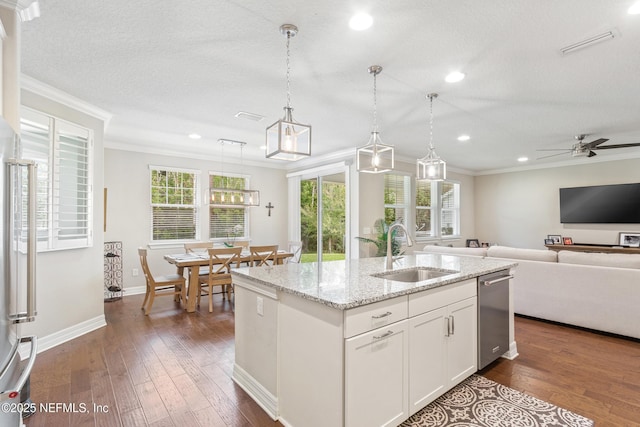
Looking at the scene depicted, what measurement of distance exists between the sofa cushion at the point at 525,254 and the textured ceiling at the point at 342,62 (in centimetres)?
175

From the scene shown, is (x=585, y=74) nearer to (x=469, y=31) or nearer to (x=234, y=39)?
(x=469, y=31)

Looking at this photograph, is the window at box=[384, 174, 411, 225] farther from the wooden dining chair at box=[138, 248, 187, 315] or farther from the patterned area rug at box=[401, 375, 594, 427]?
the patterned area rug at box=[401, 375, 594, 427]

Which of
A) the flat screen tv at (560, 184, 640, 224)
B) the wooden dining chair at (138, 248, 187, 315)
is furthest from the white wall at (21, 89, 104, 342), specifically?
the flat screen tv at (560, 184, 640, 224)

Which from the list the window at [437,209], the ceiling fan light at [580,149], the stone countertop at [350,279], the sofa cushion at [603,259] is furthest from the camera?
the window at [437,209]

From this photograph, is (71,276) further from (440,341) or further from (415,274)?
(440,341)

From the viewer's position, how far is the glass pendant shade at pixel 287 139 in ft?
6.95

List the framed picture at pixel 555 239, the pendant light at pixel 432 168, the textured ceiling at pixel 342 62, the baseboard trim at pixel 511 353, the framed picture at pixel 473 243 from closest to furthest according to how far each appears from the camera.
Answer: the textured ceiling at pixel 342 62 < the baseboard trim at pixel 511 353 < the pendant light at pixel 432 168 < the framed picture at pixel 555 239 < the framed picture at pixel 473 243

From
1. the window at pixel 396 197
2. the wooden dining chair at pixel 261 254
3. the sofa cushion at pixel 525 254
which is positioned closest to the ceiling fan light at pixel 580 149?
the sofa cushion at pixel 525 254

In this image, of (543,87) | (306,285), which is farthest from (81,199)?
(543,87)

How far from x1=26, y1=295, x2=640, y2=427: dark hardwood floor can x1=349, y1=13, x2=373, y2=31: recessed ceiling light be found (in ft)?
8.78

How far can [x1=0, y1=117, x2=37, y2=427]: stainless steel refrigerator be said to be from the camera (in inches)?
50.6

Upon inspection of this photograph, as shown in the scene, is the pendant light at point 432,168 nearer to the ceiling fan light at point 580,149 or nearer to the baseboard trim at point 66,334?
the ceiling fan light at point 580,149

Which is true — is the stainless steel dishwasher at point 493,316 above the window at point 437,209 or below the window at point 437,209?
below

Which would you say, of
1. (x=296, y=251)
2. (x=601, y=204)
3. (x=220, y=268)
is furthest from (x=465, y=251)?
(x=601, y=204)
